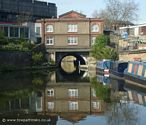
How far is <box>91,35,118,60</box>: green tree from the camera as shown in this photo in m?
59.2

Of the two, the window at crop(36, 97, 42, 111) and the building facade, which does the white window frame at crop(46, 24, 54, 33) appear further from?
the window at crop(36, 97, 42, 111)

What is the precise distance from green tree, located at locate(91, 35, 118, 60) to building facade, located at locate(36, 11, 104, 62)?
2.00 metres

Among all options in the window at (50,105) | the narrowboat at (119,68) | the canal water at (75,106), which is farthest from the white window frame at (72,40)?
the window at (50,105)

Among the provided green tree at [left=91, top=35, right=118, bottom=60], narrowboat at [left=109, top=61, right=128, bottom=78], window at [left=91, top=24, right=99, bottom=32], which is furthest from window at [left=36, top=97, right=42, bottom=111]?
window at [left=91, top=24, right=99, bottom=32]

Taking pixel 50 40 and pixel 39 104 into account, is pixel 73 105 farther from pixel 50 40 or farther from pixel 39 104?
pixel 50 40

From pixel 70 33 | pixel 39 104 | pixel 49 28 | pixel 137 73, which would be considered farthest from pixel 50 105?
pixel 49 28

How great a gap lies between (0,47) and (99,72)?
→ 1298cm

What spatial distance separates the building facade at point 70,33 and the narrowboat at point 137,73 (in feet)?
85.0

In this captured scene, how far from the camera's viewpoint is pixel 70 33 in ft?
210

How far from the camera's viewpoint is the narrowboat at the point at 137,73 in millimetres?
32656

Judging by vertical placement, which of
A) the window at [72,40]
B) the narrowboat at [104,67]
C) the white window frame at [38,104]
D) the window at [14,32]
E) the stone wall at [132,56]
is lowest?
the white window frame at [38,104]

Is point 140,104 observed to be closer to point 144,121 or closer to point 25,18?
point 144,121

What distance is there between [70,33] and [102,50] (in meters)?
6.68

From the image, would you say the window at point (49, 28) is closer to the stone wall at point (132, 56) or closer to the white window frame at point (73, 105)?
the stone wall at point (132, 56)
